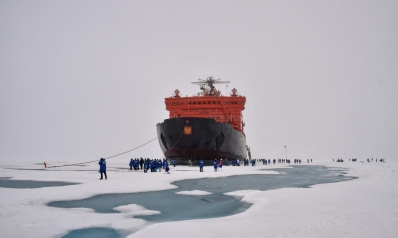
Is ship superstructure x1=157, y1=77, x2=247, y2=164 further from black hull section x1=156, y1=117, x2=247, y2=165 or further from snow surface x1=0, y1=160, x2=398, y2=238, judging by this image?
snow surface x1=0, y1=160, x2=398, y2=238

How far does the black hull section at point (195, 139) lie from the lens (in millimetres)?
33312

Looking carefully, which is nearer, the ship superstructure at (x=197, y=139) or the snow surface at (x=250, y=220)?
the snow surface at (x=250, y=220)

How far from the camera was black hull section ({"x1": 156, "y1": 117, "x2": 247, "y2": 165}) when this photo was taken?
3331 centimetres

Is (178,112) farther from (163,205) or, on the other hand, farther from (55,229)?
(55,229)

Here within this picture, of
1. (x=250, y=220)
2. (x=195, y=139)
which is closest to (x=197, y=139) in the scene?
(x=195, y=139)

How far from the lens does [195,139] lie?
109ft

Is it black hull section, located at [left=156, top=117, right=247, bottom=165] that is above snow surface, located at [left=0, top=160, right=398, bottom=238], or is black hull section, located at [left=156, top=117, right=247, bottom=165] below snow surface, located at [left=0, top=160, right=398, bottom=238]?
above

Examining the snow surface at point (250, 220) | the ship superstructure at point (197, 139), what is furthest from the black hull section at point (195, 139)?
the snow surface at point (250, 220)

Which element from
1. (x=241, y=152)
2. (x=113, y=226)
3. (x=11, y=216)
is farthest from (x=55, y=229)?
(x=241, y=152)

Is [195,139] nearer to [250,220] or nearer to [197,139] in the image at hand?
[197,139]

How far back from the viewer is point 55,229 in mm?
6020

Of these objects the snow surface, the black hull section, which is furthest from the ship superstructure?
the snow surface

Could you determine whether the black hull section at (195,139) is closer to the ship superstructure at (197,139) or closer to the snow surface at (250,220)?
the ship superstructure at (197,139)

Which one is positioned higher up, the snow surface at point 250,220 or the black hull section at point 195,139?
the black hull section at point 195,139
